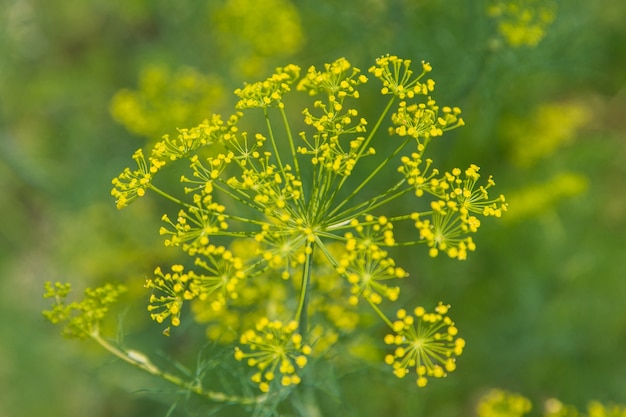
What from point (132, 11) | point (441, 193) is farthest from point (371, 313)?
point (132, 11)

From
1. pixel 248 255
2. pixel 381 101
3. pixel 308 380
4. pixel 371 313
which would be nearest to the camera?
pixel 308 380

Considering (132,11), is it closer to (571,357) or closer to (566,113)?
(566,113)

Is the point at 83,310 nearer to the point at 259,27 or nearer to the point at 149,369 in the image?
the point at 149,369

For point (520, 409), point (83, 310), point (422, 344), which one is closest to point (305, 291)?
point (422, 344)

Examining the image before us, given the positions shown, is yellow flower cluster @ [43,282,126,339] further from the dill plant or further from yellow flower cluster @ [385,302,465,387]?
yellow flower cluster @ [385,302,465,387]

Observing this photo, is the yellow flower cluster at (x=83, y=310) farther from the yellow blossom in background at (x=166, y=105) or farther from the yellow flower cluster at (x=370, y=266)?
the yellow blossom in background at (x=166, y=105)

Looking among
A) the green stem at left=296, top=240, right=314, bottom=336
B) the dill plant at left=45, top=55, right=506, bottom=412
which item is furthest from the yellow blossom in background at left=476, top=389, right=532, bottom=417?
the green stem at left=296, top=240, right=314, bottom=336
